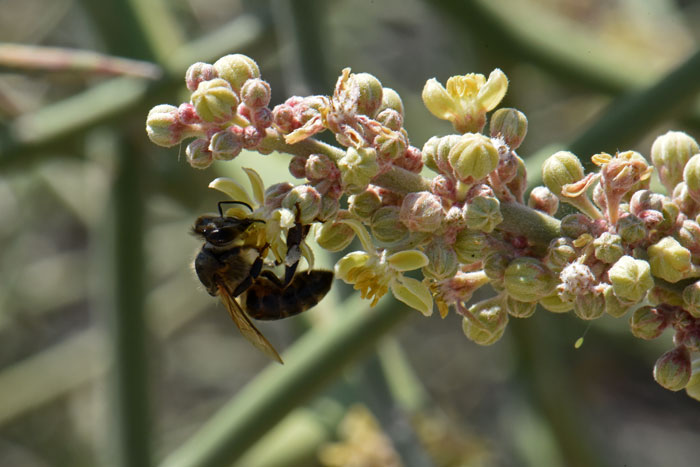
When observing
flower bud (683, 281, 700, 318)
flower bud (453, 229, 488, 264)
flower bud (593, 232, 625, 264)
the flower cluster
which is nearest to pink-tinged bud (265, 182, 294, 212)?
the flower cluster

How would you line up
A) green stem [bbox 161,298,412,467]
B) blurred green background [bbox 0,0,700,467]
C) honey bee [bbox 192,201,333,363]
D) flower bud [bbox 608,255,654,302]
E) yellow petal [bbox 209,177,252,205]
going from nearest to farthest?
1. flower bud [bbox 608,255,654,302]
2. yellow petal [bbox 209,177,252,205]
3. honey bee [bbox 192,201,333,363]
4. green stem [bbox 161,298,412,467]
5. blurred green background [bbox 0,0,700,467]

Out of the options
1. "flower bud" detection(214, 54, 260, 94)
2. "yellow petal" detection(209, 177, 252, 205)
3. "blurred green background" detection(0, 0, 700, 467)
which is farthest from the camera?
"blurred green background" detection(0, 0, 700, 467)

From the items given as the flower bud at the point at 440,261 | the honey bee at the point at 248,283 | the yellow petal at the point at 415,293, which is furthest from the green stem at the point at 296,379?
the flower bud at the point at 440,261

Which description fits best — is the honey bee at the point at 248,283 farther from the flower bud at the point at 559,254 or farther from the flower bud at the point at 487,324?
the flower bud at the point at 559,254

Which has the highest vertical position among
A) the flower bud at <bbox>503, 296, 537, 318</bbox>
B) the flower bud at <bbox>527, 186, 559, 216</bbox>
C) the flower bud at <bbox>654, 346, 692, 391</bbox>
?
the flower bud at <bbox>527, 186, 559, 216</bbox>

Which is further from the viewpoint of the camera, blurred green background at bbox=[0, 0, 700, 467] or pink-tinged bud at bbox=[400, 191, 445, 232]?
blurred green background at bbox=[0, 0, 700, 467]

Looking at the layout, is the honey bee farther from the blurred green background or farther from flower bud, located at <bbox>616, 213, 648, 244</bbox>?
flower bud, located at <bbox>616, 213, 648, 244</bbox>

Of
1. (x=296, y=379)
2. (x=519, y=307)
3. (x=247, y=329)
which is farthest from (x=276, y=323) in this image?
(x=519, y=307)
